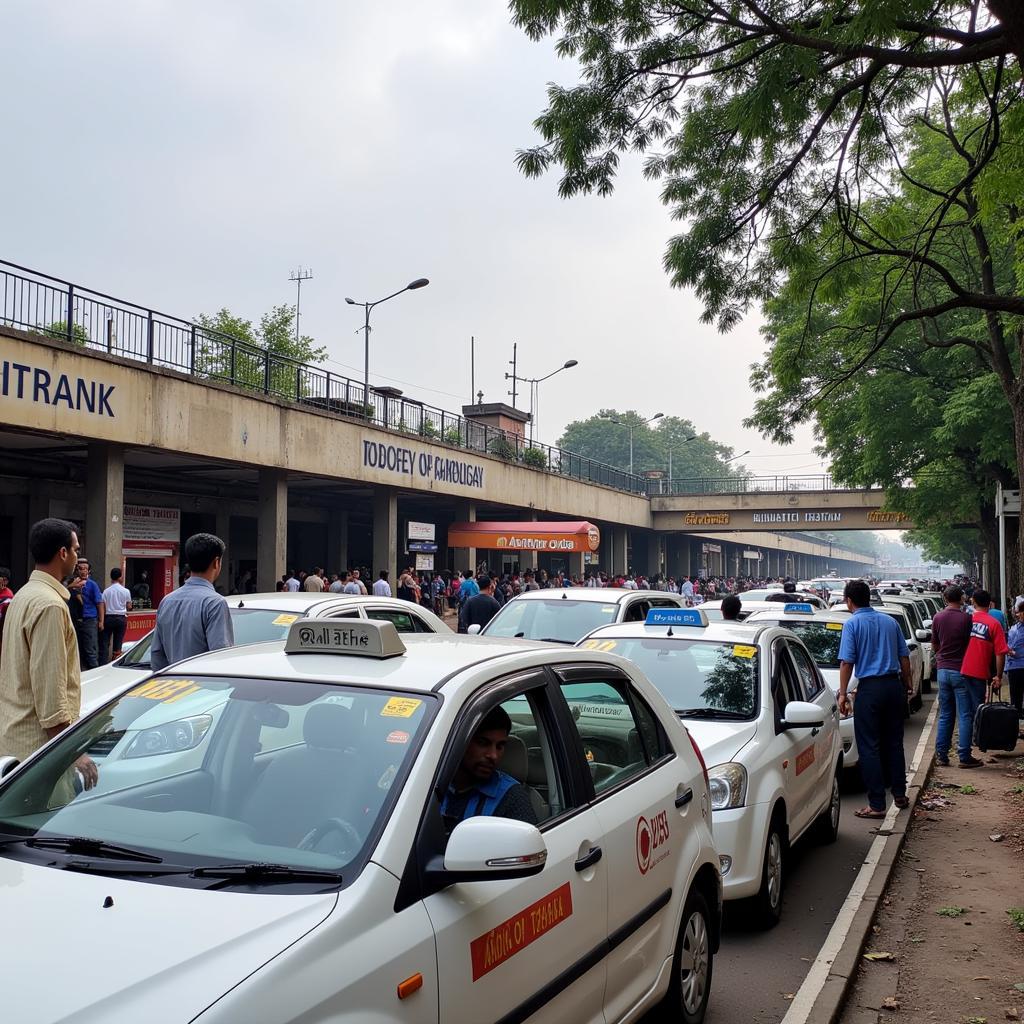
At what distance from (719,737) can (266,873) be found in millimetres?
3985

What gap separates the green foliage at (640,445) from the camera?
386 feet

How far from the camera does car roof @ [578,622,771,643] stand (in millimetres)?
7008

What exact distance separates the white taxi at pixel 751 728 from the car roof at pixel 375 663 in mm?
2358

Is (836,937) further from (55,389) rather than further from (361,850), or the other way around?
(55,389)

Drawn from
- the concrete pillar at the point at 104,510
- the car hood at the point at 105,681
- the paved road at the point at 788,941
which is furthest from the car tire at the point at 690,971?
the concrete pillar at the point at 104,510

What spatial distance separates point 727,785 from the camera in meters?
5.60

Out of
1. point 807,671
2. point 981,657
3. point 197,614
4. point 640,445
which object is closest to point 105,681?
point 197,614

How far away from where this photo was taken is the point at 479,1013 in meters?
2.68

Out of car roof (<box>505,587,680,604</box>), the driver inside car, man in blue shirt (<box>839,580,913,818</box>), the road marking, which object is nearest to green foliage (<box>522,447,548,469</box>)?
car roof (<box>505,587,680,604</box>)

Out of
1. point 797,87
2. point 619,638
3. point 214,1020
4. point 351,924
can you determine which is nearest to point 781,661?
point 619,638

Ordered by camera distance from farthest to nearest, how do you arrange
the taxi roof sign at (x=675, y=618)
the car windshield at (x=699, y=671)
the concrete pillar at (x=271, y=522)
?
the concrete pillar at (x=271, y=522)
the taxi roof sign at (x=675, y=618)
the car windshield at (x=699, y=671)

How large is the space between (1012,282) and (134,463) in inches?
785

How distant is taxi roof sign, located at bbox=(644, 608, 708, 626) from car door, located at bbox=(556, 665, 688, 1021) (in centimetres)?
293

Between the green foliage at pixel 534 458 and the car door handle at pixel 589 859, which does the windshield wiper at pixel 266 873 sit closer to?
the car door handle at pixel 589 859
